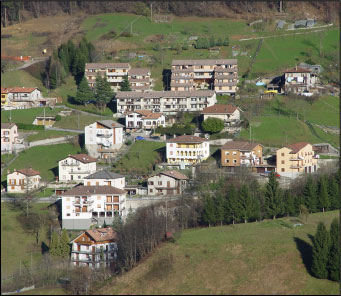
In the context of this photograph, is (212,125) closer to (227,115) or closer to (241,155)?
(227,115)

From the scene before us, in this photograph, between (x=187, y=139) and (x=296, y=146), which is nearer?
(x=296, y=146)

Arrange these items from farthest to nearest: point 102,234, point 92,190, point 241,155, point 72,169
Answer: point 241,155
point 72,169
point 92,190
point 102,234

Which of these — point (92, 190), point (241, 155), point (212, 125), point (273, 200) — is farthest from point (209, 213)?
point (212, 125)

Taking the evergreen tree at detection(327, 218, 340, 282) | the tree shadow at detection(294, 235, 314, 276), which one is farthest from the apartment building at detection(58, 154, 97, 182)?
the evergreen tree at detection(327, 218, 340, 282)

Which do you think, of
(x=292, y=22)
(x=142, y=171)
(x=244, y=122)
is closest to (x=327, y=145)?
(x=244, y=122)

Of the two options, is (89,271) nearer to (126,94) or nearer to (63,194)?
(63,194)

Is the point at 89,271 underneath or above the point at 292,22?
underneath
